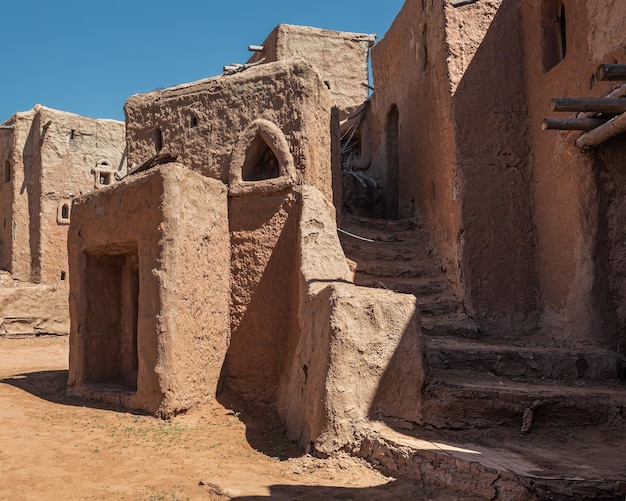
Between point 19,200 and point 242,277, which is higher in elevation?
point 19,200

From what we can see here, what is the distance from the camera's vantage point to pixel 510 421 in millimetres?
5277

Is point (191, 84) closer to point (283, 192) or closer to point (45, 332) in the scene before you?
point (283, 192)

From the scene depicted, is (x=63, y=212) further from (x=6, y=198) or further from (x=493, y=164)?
(x=493, y=164)

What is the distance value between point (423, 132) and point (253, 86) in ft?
10.1

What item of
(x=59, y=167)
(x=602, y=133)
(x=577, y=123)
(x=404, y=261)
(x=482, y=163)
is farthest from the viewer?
(x=59, y=167)

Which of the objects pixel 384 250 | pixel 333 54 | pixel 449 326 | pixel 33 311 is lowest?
pixel 449 326

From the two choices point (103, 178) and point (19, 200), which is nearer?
point (19, 200)

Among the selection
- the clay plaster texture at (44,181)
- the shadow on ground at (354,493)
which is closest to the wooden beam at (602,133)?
the shadow on ground at (354,493)

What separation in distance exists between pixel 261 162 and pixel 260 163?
0.06 ft

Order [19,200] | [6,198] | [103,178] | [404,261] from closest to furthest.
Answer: [404,261] → [19,200] → [6,198] → [103,178]

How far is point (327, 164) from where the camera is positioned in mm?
8312

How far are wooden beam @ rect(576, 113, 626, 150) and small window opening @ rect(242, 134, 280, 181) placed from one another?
3.62 metres

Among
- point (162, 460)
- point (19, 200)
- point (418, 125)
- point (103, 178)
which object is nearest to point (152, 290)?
point (162, 460)

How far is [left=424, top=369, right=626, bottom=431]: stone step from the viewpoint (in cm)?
525
